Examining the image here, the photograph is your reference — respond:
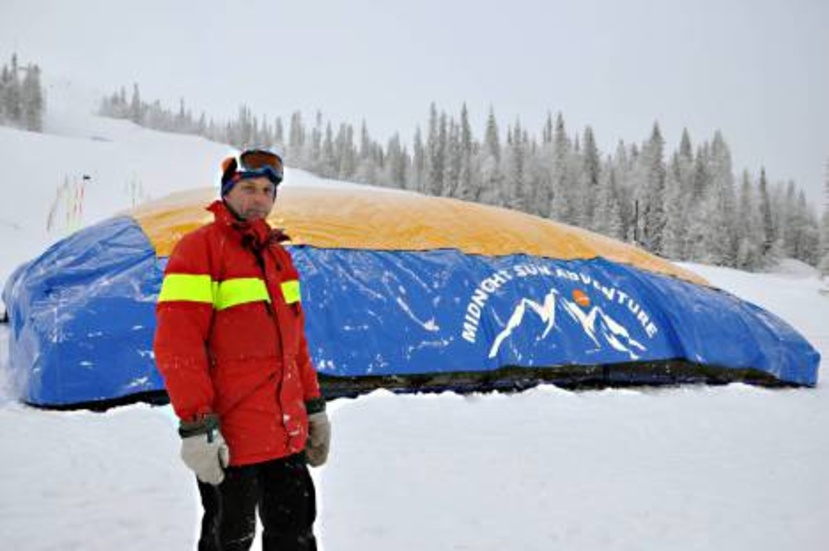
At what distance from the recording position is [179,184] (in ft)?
145

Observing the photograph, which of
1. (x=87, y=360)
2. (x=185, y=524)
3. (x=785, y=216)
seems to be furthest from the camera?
(x=785, y=216)

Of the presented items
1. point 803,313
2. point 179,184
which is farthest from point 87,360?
point 179,184

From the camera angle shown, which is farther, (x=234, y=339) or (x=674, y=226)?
(x=674, y=226)

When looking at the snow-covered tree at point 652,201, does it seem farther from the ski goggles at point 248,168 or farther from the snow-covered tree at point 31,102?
the snow-covered tree at point 31,102

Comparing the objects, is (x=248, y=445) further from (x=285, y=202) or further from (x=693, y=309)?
(x=693, y=309)

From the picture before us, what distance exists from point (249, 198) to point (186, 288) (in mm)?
463

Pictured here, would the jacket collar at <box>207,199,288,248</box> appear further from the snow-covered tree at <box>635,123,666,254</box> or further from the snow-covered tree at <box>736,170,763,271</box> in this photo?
the snow-covered tree at <box>736,170,763,271</box>

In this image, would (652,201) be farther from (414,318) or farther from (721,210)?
(414,318)

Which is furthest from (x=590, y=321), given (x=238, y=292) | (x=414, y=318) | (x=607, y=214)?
(x=607, y=214)

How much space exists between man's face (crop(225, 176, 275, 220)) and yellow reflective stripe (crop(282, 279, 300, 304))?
31 centimetres

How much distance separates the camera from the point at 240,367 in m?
2.22

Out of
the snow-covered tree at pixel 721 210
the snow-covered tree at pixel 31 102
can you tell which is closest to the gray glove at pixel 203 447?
the snow-covered tree at pixel 721 210

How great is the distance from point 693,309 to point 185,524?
21.5 feet

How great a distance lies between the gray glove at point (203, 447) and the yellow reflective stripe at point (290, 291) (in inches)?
23.6
